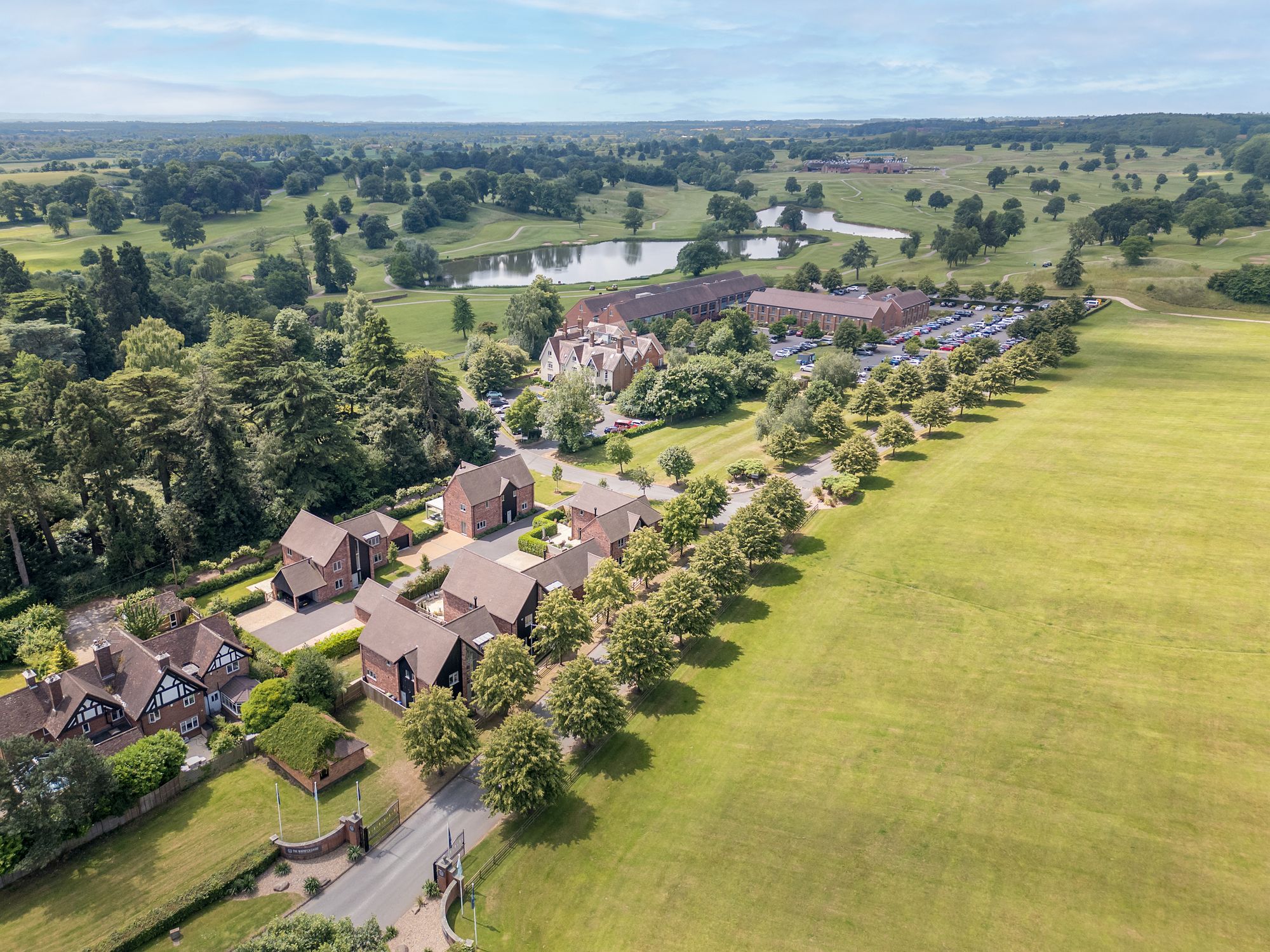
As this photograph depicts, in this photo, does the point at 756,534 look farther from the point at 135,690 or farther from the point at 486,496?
the point at 135,690

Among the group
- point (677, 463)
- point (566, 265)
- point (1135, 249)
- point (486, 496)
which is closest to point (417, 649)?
point (486, 496)

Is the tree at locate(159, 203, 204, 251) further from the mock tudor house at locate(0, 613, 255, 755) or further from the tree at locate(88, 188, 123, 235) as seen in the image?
the mock tudor house at locate(0, 613, 255, 755)

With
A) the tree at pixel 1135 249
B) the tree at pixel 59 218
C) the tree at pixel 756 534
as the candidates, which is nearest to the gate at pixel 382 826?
the tree at pixel 756 534

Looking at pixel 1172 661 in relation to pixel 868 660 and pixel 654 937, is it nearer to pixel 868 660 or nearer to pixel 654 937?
pixel 868 660

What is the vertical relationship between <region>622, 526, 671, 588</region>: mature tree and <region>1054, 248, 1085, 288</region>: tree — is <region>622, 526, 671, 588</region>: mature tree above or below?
below

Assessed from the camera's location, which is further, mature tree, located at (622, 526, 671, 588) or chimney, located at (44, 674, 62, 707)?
mature tree, located at (622, 526, 671, 588)

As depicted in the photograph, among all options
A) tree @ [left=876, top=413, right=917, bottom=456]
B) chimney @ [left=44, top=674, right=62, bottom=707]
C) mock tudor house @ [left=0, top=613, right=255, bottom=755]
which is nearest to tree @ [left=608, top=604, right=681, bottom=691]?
mock tudor house @ [left=0, top=613, right=255, bottom=755]
